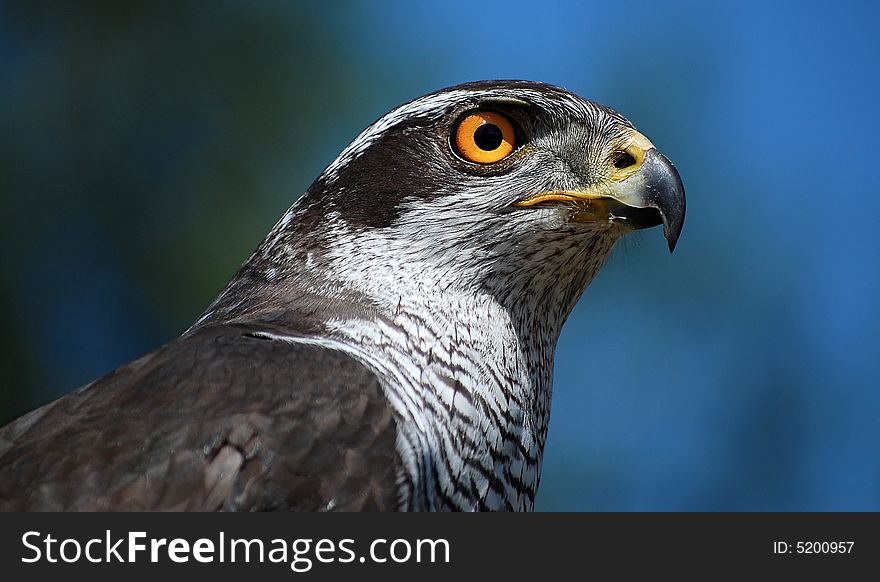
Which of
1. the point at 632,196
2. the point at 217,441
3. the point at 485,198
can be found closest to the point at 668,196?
the point at 632,196

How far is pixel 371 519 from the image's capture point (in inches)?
118

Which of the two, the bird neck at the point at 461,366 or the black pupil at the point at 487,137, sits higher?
the black pupil at the point at 487,137

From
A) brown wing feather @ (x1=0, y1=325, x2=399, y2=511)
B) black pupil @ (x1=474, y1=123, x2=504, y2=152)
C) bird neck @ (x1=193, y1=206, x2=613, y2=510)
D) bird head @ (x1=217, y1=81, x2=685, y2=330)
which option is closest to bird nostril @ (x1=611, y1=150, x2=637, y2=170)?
bird head @ (x1=217, y1=81, x2=685, y2=330)

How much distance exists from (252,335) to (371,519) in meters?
0.72

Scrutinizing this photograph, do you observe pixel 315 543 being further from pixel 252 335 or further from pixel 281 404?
pixel 252 335

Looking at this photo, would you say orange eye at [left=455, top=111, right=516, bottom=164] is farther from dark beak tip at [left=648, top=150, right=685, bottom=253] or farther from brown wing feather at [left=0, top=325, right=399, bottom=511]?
brown wing feather at [left=0, top=325, right=399, bottom=511]

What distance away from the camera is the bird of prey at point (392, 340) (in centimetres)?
294

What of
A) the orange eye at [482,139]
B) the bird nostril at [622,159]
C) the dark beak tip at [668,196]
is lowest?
the dark beak tip at [668,196]

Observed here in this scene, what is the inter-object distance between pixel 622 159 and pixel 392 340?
102cm

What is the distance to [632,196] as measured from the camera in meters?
3.75

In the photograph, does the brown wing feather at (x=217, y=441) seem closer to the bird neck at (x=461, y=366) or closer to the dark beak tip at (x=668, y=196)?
the bird neck at (x=461, y=366)

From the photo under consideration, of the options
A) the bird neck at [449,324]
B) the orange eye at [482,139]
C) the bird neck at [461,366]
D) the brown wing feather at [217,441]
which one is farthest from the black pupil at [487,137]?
the brown wing feather at [217,441]

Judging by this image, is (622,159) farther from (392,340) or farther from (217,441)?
(217,441)

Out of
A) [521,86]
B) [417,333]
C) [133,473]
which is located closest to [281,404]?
[133,473]
